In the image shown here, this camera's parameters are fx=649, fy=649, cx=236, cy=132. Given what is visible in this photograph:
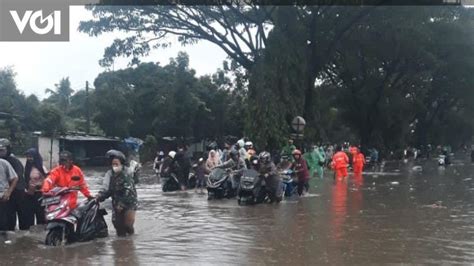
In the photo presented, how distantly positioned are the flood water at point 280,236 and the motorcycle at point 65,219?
199 millimetres

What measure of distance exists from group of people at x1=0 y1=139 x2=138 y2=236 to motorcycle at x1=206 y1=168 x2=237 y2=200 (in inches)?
250

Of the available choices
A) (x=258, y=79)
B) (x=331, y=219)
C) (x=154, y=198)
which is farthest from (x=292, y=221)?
(x=258, y=79)

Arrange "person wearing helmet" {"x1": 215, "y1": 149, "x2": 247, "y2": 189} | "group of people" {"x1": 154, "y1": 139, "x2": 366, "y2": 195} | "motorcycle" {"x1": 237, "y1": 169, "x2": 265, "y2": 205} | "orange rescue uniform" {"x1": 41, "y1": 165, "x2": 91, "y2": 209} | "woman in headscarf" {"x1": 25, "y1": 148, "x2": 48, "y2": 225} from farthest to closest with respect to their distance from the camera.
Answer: "group of people" {"x1": 154, "y1": 139, "x2": 366, "y2": 195}
"person wearing helmet" {"x1": 215, "y1": 149, "x2": 247, "y2": 189}
"motorcycle" {"x1": 237, "y1": 169, "x2": 265, "y2": 205}
"woman in headscarf" {"x1": 25, "y1": 148, "x2": 48, "y2": 225}
"orange rescue uniform" {"x1": 41, "y1": 165, "x2": 91, "y2": 209}

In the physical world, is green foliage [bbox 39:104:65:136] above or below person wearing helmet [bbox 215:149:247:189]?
above

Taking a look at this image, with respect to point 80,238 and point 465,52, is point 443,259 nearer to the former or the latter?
point 80,238

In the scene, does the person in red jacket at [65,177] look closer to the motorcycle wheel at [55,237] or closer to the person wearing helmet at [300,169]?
the motorcycle wheel at [55,237]

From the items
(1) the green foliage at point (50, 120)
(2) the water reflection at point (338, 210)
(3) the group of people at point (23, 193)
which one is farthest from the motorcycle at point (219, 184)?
(1) the green foliage at point (50, 120)

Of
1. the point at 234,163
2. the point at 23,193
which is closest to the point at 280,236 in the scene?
the point at 23,193

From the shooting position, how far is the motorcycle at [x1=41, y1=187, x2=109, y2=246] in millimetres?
9680

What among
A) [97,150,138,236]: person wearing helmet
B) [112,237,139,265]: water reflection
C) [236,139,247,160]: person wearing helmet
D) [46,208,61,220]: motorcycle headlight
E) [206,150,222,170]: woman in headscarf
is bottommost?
[112,237,139,265]: water reflection

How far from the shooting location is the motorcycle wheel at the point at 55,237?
31.8ft

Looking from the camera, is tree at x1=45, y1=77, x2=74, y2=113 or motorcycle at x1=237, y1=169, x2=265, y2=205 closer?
motorcycle at x1=237, y1=169, x2=265, y2=205

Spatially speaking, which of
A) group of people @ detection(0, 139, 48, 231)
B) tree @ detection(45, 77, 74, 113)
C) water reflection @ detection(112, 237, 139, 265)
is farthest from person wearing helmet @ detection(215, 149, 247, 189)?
tree @ detection(45, 77, 74, 113)

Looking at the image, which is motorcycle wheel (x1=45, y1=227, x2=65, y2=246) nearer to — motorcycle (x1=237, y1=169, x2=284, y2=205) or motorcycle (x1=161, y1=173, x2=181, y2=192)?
motorcycle (x1=237, y1=169, x2=284, y2=205)
